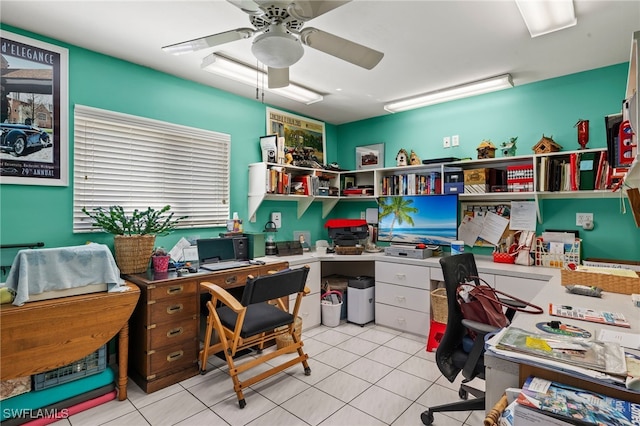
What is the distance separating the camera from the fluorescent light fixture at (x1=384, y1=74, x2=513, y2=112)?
3.03 meters

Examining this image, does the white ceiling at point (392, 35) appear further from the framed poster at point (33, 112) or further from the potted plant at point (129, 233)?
the potted plant at point (129, 233)

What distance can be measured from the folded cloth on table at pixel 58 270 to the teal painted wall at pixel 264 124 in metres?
0.49

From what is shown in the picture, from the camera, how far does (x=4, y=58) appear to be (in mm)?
2195

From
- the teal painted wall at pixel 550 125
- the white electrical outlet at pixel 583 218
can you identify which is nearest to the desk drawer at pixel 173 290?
the teal painted wall at pixel 550 125

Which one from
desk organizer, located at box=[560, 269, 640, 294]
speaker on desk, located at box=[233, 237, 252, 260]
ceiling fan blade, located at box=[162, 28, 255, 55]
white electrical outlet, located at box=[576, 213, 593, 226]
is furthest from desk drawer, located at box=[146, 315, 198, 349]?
white electrical outlet, located at box=[576, 213, 593, 226]

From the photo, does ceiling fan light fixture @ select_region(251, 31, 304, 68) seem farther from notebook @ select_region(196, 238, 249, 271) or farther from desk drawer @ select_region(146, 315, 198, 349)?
desk drawer @ select_region(146, 315, 198, 349)

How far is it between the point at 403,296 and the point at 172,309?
7.36ft

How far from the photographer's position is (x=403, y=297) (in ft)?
11.4

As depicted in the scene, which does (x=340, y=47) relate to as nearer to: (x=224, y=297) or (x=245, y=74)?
(x=245, y=74)

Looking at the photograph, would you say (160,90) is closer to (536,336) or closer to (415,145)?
(415,145)

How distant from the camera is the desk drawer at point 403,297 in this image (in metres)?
3.31

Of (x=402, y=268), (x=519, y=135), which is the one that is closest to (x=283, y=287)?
(x=402, y=268)

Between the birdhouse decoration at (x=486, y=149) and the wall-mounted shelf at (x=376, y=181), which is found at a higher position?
the birdhouse decoration at (x=486, y=149)

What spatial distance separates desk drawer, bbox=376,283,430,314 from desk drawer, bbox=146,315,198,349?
198cm
